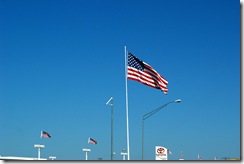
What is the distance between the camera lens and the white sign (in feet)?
91.4

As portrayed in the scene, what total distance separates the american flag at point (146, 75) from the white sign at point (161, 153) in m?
4.31

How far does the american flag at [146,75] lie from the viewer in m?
30.6

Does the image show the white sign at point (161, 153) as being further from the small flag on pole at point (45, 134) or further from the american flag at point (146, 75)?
the small flag on pole at point (45, 134)

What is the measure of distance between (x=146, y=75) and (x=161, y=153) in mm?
5847

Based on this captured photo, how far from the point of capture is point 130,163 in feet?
41.4

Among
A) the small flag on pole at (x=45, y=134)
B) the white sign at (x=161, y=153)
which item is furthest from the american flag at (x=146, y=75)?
the small flag on pole at (x=45, y=134)

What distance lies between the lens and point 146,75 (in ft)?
101

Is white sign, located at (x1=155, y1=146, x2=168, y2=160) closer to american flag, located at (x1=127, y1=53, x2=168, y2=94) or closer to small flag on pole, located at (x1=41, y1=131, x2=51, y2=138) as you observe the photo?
american flag, located at (x1=127, y1=53, x2=168, y2=94)

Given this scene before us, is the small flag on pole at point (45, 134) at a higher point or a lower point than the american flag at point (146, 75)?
lower

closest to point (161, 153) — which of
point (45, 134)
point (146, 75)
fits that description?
point (146, 75)

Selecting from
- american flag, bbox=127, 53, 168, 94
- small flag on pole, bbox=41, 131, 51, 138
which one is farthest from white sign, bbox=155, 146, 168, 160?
small flag on pole, bbox=41, 131, 51, 138

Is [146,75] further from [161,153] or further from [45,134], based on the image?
[45,134]

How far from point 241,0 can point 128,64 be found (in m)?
14.7

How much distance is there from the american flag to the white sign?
4313mm
